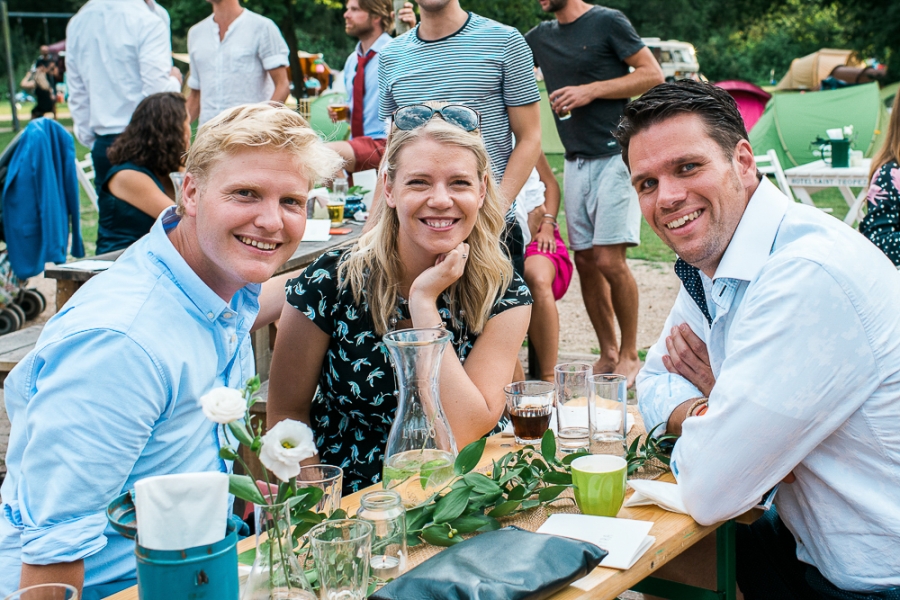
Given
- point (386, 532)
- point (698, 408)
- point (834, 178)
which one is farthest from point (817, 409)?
point (834, 178)

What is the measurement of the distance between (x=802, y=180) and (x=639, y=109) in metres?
7.33

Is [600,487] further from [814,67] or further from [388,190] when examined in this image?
[814,67]

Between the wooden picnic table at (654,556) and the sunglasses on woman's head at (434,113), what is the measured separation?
37.6 inches

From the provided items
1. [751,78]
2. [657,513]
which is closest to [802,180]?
[657,513]

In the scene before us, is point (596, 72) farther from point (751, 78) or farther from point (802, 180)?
point (751, 78)

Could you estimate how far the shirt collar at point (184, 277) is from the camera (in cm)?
187

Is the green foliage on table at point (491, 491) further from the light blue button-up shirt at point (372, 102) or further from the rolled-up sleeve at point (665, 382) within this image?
the light blue button-up shirt at point (372, 102)

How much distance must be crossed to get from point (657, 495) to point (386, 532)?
24.7 inches

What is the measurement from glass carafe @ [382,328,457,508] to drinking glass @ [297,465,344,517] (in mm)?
204

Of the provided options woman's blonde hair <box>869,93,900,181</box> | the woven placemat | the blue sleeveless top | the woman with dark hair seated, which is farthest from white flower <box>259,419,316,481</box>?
the blue sleeveless top

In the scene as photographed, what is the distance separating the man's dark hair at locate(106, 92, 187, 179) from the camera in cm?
492

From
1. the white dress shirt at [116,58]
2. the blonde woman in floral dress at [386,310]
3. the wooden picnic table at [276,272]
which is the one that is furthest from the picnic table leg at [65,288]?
the white dress shirt at [116,58]

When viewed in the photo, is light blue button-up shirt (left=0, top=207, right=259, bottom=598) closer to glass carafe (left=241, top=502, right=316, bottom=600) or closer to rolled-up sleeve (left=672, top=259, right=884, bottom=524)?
glass carafe (left=241, top=502, right=316, bottom=600)

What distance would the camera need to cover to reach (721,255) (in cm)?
217
